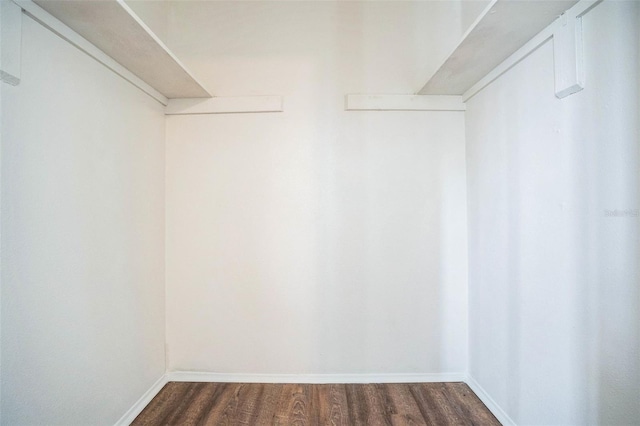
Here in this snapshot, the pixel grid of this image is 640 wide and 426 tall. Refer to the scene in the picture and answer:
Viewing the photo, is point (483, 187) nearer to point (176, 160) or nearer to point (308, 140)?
point (308, 140)

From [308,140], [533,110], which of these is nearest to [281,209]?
[308,140]

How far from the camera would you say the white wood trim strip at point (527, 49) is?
45.1 inches

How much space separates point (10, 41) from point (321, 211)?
1.81 metres

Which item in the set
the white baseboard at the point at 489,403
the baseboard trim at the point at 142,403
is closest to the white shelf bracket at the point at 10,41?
the baseboard trim at the point at 142,403

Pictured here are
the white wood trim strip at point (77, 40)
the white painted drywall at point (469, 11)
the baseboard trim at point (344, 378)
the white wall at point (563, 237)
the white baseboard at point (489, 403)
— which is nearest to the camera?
the white wall at point (563, 237)

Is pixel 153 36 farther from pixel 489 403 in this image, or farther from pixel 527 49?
pixel 489 403

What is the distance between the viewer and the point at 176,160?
6.97 ft

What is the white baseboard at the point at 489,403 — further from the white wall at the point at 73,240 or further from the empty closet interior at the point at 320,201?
the white wall at the point at 73,240

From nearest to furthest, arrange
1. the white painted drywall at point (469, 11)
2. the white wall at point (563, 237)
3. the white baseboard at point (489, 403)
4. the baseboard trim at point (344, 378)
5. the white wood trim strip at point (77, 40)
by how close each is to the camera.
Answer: the white wall at point (563, 237), the white wood trim strip at point (77, 40), the white baseboard at point (489, 403), the white painted drywall at point (469, 11), the baseboard trim at point (344, 378)

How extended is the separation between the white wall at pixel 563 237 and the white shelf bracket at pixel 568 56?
0.10 ft

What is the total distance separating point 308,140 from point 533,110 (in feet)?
4.81

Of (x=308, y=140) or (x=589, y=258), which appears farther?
(x=308, y=140)

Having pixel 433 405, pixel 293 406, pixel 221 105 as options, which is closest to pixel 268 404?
pixel 293 406

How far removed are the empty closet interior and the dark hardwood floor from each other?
0.10 metres
